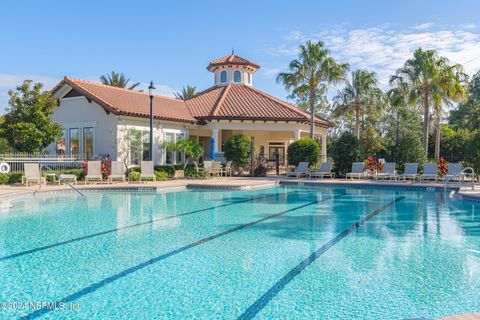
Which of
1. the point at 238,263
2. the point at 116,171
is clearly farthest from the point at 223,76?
the point at 238,263

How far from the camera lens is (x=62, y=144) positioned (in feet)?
72.8

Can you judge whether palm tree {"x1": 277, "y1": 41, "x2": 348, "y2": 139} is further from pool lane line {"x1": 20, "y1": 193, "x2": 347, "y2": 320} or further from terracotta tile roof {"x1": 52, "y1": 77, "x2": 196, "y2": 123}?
pool lane line {"x1": 20, "y1": 193, "x2": 347, "y2": 320}

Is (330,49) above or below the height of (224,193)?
above

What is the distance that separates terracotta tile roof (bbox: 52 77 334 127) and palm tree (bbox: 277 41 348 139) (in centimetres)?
223

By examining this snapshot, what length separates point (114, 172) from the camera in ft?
62.7

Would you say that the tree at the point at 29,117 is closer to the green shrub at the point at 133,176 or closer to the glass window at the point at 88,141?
the glass window at the point at 88,141

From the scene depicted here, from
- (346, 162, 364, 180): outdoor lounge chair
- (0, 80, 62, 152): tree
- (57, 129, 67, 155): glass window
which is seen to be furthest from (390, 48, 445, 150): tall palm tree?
(0, 80, 62, 152): tree

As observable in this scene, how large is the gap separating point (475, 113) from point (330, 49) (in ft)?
74.8

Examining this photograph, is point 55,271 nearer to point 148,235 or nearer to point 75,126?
point 148,235

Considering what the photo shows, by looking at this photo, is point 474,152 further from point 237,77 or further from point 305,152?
point 237,77

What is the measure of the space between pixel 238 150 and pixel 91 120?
857 centimetres

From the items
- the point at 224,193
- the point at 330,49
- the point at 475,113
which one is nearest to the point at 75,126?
the point at 224,193

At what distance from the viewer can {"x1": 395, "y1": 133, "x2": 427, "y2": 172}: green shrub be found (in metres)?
21.7

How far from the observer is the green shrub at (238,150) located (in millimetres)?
24422
